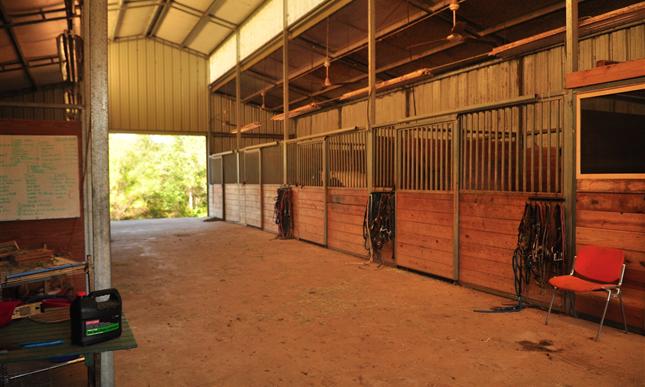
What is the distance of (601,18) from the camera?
12.1 feet

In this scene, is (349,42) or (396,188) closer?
(396,188)

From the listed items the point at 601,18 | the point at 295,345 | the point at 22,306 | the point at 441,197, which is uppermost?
the point at 601,18

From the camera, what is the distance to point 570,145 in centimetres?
313

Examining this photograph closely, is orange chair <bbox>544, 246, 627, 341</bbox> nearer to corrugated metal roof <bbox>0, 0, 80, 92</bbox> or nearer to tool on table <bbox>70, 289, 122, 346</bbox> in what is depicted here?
tool on table <bbox>70, 289, 122, 346</bbox>

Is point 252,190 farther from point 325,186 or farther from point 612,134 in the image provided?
point 612,134

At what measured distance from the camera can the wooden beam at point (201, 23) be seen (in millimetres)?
9495

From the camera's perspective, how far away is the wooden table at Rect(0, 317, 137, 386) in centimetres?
133

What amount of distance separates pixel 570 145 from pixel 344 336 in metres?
2.17

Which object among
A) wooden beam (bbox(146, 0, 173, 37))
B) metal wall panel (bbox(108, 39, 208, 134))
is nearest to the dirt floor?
wooden beam (bbox(146, 0, 173, 37))

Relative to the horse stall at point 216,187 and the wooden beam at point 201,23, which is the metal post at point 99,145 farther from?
the horse stall at point 216,187

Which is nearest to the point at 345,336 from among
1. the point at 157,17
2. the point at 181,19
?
the point at 181,19

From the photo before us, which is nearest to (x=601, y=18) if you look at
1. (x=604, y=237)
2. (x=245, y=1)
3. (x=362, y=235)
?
(x=604, y=237)

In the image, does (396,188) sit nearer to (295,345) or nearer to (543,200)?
(543,200)

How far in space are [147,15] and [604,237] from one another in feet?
35.3
